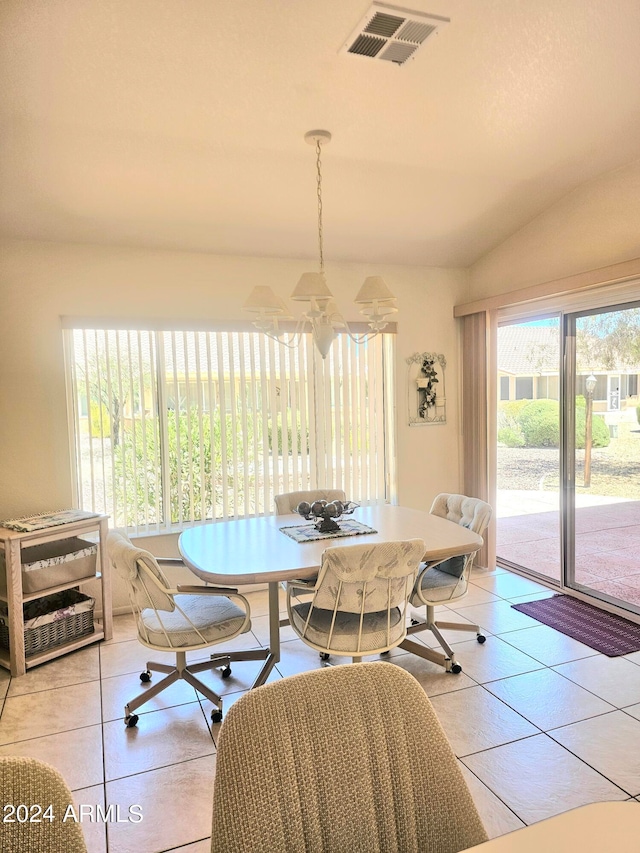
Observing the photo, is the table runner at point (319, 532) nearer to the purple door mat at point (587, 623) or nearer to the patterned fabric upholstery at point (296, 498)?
the patterned fabric upholstery at point (296, 498)

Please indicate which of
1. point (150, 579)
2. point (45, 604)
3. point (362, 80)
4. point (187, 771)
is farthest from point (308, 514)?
point (362, 80)

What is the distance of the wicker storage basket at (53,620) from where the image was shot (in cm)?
329

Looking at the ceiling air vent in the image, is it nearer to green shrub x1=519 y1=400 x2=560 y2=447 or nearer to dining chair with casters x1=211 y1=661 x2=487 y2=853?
dining chair with casters x1=211 y1=661 x2=487 y2=853

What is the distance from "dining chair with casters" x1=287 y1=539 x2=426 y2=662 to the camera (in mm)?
2377

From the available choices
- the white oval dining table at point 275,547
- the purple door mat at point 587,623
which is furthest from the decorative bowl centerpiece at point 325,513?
the purple door mat at point 587,623

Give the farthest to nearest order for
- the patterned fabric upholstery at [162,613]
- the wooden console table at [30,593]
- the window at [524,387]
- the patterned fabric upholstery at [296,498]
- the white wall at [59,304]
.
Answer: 1. the window at [524,387]
2. the patterned fabric upholstery at [296,498]
3. the white wall at [59,304]
4. the wooden console table at [30,593]
5. the patterned fabric upholstery at [162,613]

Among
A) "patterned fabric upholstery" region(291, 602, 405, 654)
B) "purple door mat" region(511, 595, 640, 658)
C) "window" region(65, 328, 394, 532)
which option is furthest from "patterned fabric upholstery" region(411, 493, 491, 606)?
"window" region(65, 328, 394, 532)

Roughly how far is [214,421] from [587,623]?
291 cm

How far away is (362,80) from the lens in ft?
8.23

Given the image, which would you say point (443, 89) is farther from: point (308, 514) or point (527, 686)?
point (527, 686)

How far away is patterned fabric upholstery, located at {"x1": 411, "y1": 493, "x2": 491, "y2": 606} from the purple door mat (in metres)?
0.91

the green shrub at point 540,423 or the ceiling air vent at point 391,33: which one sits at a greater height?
the ceiling air vent at point 391,33

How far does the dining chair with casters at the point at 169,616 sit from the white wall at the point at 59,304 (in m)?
1.34

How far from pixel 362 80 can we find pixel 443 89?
0.41 m
